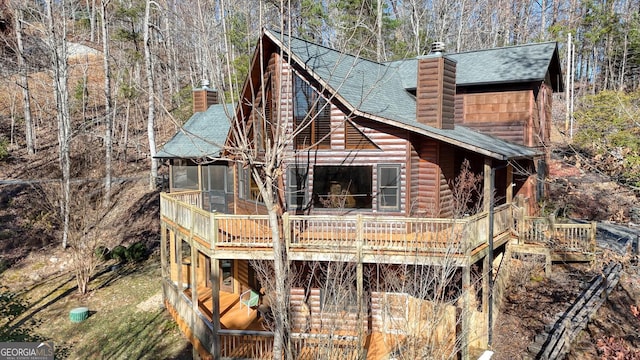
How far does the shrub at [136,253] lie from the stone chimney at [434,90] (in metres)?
14.9

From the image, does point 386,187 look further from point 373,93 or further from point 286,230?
point 286,230

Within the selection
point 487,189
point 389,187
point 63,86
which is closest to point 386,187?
point 389,187

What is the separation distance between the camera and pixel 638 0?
38812 millimetres

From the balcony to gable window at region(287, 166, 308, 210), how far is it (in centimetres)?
96

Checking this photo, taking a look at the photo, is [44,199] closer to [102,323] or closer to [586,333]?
[102,323]

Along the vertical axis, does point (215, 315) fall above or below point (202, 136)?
below

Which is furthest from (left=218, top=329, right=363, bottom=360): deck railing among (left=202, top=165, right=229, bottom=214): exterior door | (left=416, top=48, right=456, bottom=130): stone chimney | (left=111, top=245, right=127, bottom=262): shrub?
(left=111, top=245, right=127, bottom=262): shrub

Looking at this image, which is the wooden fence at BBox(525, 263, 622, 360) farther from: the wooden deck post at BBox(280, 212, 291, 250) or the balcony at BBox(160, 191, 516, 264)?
the wooden deck post at BBox(280, 212, 291, 250)

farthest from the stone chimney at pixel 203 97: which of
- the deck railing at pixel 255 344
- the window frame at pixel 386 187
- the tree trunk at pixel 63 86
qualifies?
the deck railing at pixel 255 344

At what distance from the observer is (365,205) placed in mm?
13117

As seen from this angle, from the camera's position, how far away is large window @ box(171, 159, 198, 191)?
1886 cm

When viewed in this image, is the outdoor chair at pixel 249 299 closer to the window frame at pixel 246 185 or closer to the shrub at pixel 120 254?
the window frame at pixel 246 185

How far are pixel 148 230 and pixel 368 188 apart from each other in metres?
16.0

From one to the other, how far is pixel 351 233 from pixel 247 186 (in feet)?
15.3
